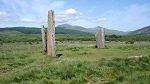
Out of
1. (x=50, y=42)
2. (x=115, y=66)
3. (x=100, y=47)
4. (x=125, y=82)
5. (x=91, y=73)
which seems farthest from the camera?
(x=100, y=47)

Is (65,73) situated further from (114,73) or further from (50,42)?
(50,42)

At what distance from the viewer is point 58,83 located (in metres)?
14.5

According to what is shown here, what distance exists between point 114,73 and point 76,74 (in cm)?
224

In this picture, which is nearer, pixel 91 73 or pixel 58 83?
pixel 58 83

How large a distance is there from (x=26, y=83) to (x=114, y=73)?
5.30 meters

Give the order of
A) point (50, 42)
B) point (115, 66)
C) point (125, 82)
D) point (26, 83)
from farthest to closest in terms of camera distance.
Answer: point (50, 42)
point (115, 66)
point (26, 83)
point (125, 82)

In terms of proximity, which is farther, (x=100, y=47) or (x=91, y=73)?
(x=100, y=47)

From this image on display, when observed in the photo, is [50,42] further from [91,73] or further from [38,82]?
[38,82]

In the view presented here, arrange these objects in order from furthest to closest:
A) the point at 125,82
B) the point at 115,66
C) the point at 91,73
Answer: the point at 115,66
the point at 91,73
the point at 125,82

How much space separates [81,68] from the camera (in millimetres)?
17609

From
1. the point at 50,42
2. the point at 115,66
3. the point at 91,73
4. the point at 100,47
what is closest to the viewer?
the point at 91,73

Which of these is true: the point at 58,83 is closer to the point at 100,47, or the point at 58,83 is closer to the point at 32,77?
the point at 32,77

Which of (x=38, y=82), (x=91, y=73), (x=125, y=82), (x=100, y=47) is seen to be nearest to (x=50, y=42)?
(x=100, y=47)

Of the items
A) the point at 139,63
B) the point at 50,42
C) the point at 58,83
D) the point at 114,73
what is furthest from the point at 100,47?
the point at 58,83
